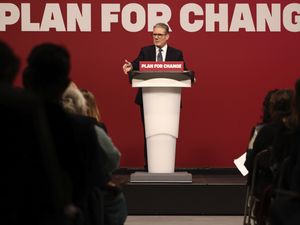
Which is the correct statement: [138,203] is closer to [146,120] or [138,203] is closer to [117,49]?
[146,120]

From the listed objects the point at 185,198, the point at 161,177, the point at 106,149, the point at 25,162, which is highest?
the point at 25,162

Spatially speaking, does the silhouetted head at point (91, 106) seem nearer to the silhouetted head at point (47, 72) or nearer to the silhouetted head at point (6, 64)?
the silhouetted head at point (47, 72)

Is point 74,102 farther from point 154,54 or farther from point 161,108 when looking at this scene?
point 154,54

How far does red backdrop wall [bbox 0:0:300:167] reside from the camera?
945 centimetres

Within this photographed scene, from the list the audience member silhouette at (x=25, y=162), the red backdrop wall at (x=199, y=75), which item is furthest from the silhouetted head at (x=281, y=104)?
the red backdrop wall at (x=199, y=75)

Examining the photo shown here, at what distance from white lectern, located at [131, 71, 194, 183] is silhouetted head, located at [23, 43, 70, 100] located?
420 centimetres

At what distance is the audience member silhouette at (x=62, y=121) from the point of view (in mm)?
2727

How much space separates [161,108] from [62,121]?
461 centimetres

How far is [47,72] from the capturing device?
2.86 metres

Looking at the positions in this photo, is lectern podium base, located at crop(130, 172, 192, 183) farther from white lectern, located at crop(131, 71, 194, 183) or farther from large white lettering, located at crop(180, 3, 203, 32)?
large white lettering, located at crop(180, 3, 203, 32)

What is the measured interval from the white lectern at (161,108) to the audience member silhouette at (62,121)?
4012 millimetres

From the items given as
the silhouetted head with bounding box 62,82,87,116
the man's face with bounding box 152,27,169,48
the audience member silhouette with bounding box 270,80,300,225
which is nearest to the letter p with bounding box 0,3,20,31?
the man's face with bounding box 152,27,169,48

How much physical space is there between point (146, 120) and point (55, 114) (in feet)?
15.4

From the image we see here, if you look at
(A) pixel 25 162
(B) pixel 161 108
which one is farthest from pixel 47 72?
(B) pixel 161 108
